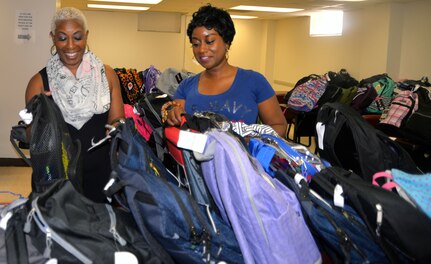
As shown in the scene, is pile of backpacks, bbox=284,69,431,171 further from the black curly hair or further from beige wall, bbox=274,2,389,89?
beige wall, bbox=274,2,389,89

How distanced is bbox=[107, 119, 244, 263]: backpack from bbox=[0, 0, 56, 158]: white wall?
4.03 meters

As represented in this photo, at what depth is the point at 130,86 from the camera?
4949 millimetres

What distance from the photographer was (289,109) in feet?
19.0

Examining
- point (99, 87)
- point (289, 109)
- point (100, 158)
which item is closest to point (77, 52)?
point (99, 87)

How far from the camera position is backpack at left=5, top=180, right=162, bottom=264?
1048mm

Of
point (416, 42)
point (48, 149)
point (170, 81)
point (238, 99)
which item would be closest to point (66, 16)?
point (48, 149)

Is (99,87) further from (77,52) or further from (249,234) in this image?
(249,234)

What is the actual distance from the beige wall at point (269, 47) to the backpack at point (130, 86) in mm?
878

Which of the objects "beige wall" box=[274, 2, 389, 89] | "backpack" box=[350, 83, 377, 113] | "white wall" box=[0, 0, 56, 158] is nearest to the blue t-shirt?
"white wall" box=[0, 0, 56, 158]

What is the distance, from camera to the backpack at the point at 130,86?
4.93 meters

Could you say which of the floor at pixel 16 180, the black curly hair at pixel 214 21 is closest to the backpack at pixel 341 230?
the black curly hair at pixel 214 21

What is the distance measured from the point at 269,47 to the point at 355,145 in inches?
505

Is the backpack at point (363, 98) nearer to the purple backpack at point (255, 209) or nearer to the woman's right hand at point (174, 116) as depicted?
the woman's right hand at point (174, 116)

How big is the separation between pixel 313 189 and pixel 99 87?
109 centimetres
